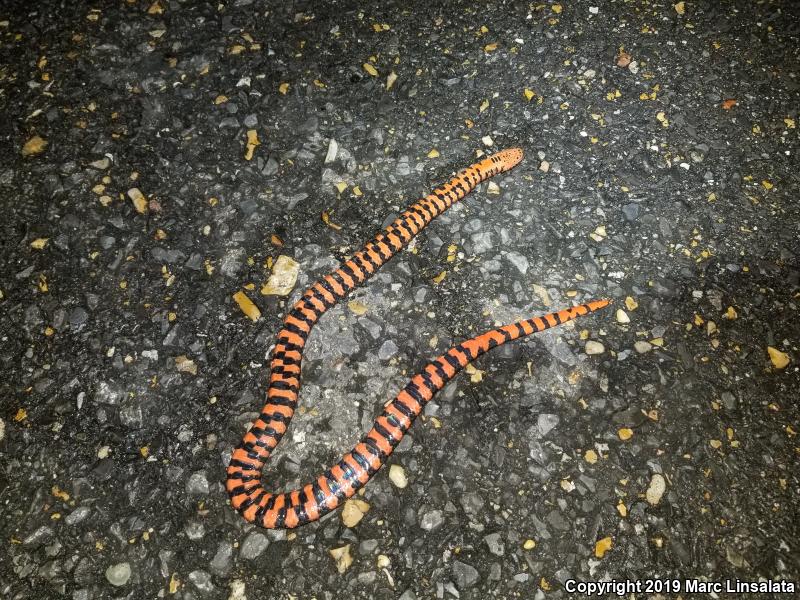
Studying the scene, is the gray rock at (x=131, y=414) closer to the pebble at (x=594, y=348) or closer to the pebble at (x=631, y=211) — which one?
the pebble at (x=594, y=348)

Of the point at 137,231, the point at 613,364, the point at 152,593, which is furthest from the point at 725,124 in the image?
the point at 152,593

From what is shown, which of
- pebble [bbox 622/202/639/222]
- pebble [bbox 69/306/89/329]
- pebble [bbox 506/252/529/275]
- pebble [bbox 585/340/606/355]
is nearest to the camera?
pebble [bbox 585/340/606/355]

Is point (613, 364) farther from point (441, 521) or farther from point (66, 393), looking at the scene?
point (66, 393)

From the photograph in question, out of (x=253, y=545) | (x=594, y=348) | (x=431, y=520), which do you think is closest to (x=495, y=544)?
(x=431, y=520)

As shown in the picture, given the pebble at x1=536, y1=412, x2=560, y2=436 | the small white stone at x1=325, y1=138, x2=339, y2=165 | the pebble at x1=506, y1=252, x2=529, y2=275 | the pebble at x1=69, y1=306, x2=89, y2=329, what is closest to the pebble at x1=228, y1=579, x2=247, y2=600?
the pebble at x1=536, y1=412, x2=560, y2=436

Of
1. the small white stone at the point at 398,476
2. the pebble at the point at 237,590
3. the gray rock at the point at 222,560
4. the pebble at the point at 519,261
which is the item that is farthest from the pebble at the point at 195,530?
the pebble at the point at 519,261

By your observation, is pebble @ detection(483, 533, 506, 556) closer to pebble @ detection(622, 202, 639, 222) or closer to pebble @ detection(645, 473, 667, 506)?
pebble @ detection(645, 473, 667, 506)
